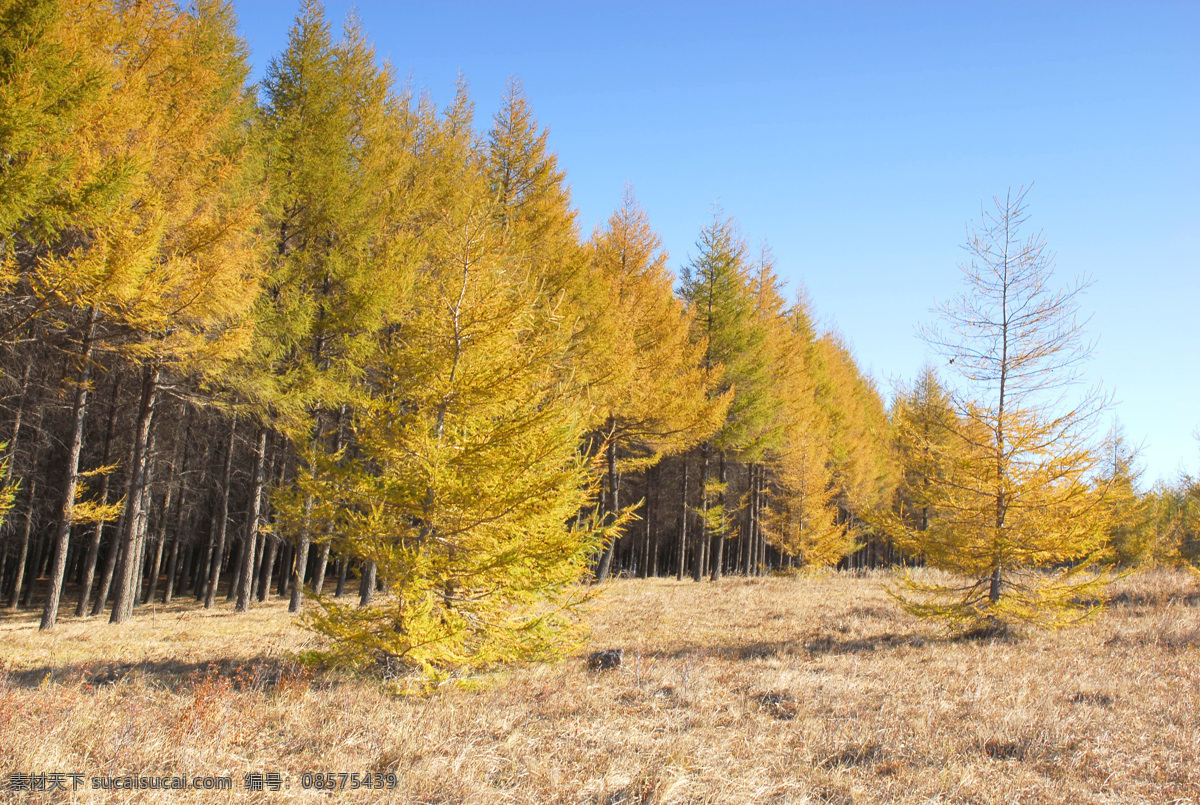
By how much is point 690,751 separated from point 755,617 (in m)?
7.68

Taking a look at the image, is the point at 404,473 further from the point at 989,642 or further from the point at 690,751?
the point at 989,642

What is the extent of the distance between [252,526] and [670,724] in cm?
1180

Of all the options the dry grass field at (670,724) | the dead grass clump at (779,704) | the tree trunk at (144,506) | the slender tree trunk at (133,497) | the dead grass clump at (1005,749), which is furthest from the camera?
the tree trunk at (144,506)

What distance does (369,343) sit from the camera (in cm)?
1221

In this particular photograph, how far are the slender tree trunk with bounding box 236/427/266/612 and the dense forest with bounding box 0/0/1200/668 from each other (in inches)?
3.9

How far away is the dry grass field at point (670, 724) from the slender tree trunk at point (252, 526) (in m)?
4.55

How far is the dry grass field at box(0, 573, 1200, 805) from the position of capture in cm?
402

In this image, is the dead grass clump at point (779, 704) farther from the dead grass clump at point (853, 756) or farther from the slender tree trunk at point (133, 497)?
the slender tree trunk at point (133, 497)

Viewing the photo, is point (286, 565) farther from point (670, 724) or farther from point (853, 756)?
point (853, 756)

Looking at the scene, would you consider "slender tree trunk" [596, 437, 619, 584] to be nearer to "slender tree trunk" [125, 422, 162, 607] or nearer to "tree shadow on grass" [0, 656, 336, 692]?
"tree shadow on grass" [0, 656, 336, 692]

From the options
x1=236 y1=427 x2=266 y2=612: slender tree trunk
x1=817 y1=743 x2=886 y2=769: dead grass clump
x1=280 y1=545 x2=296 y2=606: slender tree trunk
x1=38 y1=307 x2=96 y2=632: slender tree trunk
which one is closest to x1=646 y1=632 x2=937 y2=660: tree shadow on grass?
x1=817 y1=743 x2=886 y2=769: dead grass clump

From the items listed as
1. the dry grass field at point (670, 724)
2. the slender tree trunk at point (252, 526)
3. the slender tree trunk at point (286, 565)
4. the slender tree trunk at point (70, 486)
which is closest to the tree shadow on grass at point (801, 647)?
the dry grass field at point (670, 724)

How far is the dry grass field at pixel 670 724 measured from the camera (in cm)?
402

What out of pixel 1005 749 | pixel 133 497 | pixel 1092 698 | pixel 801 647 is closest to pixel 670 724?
pixel 1005 749
